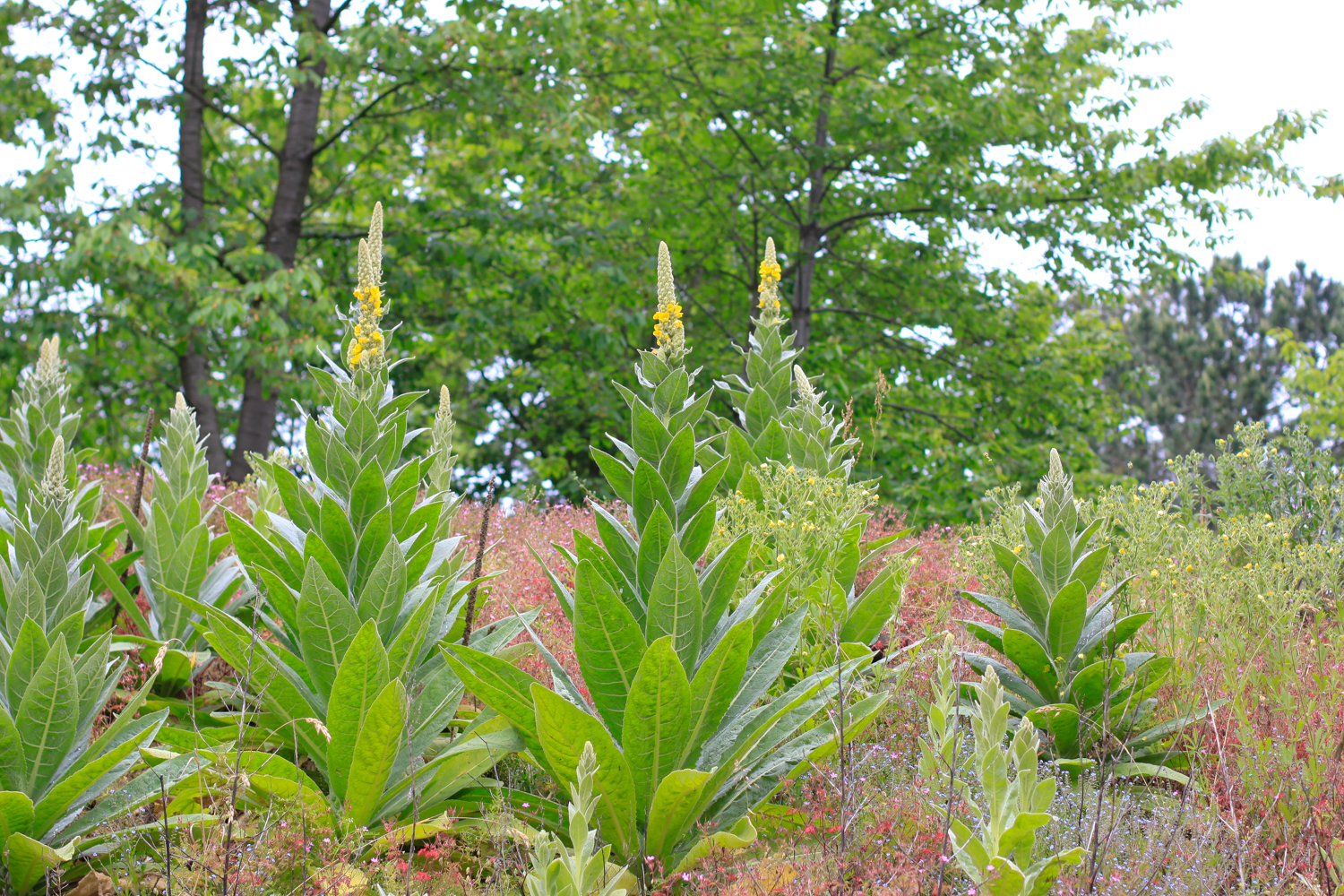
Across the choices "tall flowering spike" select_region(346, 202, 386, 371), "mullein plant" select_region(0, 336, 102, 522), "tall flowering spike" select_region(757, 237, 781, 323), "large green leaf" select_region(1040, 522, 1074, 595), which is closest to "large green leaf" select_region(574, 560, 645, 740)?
"tall flowering spike" select_region(346, 202, 386, 371)

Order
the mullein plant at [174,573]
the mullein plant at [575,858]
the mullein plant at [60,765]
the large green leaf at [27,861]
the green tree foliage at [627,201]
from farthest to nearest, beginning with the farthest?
the green tree foliage at [627,201] < the mullein plant at [174,573] < the mullein plant at [60,765] < the large green leaf at [27,861] < the mullein plant at [575,858]

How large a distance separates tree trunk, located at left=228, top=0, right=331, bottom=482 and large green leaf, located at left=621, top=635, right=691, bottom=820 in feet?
30.3

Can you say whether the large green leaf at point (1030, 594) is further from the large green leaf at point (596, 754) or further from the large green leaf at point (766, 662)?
the large green leaf at point (596, 754)

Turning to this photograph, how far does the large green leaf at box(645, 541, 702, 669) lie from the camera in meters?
2.65

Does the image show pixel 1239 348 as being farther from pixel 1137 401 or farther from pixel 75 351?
pixel 75 351

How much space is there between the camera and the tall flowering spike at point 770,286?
447cm

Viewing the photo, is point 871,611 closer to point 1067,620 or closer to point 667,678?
point 1067,620

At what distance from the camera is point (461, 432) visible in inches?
613

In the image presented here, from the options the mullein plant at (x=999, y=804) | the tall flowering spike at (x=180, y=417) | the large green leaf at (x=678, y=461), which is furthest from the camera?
the tall flowering spike at (x=180, y=417)

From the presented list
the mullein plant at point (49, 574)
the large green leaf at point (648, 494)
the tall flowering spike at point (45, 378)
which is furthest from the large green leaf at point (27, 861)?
the tall flowering spike at point (45, 378)

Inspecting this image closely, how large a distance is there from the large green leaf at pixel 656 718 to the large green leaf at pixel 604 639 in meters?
0.16

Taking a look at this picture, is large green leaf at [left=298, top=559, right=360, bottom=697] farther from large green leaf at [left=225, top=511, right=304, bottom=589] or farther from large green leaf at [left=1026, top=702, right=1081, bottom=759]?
large green leaf at [left=1026, top=702, right=1081, bottom=759]

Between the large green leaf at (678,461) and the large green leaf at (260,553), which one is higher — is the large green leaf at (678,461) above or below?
above

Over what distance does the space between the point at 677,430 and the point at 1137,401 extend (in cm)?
3015
